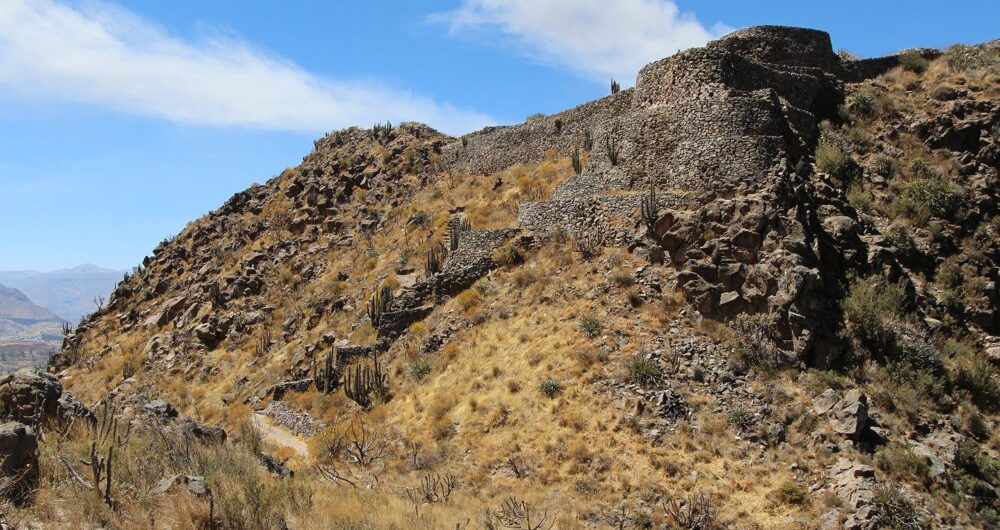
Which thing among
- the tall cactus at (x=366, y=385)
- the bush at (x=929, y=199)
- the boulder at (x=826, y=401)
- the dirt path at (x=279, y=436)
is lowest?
the dirt path at (x=279, y=436)

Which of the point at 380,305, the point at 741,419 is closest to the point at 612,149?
the point at 380,305

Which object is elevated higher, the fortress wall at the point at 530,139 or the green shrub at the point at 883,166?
the fortress wall at the point at 530,139

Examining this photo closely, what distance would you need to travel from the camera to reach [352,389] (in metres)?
21.2

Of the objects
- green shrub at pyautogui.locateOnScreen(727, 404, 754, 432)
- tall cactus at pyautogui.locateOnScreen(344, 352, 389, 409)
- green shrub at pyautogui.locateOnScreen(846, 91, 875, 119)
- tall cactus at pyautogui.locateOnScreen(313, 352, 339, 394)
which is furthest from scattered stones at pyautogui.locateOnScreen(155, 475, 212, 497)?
green shrub at pyautogui.locateOnScreen(846, 91, 875, 119)

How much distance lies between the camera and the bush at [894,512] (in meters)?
11.2

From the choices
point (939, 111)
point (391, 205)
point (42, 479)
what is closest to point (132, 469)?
point (42, 479)

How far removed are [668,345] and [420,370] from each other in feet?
25.7

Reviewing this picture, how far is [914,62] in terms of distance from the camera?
76.6 feet

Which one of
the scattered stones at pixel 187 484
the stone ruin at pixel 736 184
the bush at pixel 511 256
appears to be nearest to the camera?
the scattered stones at pixel 187 484

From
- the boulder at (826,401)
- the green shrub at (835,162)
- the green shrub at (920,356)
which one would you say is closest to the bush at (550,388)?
the boulder at (826,401)

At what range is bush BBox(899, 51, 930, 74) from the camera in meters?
23.2

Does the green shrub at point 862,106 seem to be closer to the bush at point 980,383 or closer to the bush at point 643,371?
the bush at point 980,383

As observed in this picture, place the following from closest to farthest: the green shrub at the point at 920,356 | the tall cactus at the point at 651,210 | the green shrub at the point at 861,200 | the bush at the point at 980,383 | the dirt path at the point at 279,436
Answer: the bush at the point at 980,383 < the green shrub at the point at 920,356 < the green shrub at the point at 861,200 < the dirt path at the point at 279,436 < the tall cactus at the point at 651,210

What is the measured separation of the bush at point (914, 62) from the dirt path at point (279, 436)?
24028mm
